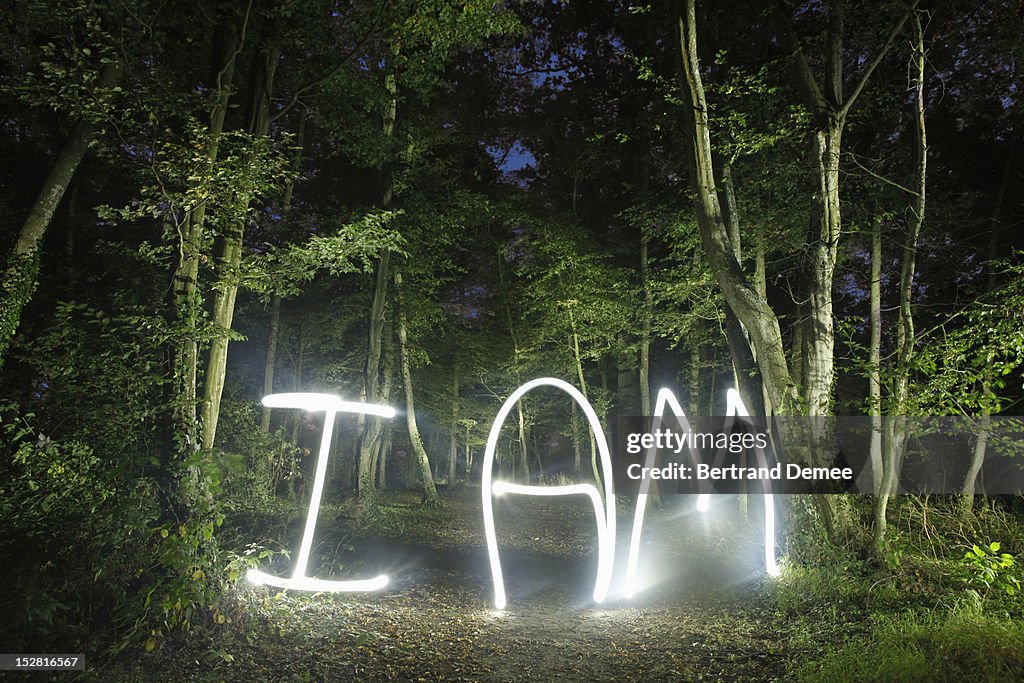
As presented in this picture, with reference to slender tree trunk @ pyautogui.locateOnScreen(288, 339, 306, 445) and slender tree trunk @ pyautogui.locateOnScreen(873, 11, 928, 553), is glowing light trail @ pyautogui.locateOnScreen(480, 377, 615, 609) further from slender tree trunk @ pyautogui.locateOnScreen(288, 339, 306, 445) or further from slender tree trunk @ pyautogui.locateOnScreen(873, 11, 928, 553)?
slender tree trunk @ pyautogui.locateOnScreen(288, 339, 306, 445)

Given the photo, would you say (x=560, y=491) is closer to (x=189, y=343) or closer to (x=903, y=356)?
(x=903, y=356)

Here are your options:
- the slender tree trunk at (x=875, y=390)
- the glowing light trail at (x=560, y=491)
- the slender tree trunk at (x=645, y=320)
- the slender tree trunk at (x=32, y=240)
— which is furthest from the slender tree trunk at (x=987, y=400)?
the slender tree trunk at (x=32, y=240)

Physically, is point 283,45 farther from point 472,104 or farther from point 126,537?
point 472,104

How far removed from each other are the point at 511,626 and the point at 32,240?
9.36 m

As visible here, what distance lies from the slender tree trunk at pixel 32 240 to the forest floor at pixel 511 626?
5.63 m

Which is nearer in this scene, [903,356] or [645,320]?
[903,356]

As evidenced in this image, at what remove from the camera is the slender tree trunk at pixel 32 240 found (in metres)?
8.32

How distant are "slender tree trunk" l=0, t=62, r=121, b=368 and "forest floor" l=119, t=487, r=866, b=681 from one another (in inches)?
222

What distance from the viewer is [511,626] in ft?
22.0

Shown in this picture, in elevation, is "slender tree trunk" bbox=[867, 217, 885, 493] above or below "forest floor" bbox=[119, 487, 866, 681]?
above

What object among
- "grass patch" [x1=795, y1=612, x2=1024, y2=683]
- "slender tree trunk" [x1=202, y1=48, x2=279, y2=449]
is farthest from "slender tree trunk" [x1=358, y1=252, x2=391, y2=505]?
"grass patch" [x1=795, y1=612, x2=1024, y2=683]

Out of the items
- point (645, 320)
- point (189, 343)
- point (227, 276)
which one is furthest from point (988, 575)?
point (645, 320)

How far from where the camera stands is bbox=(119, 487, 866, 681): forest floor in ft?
16.9

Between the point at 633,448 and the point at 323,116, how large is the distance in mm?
11296
